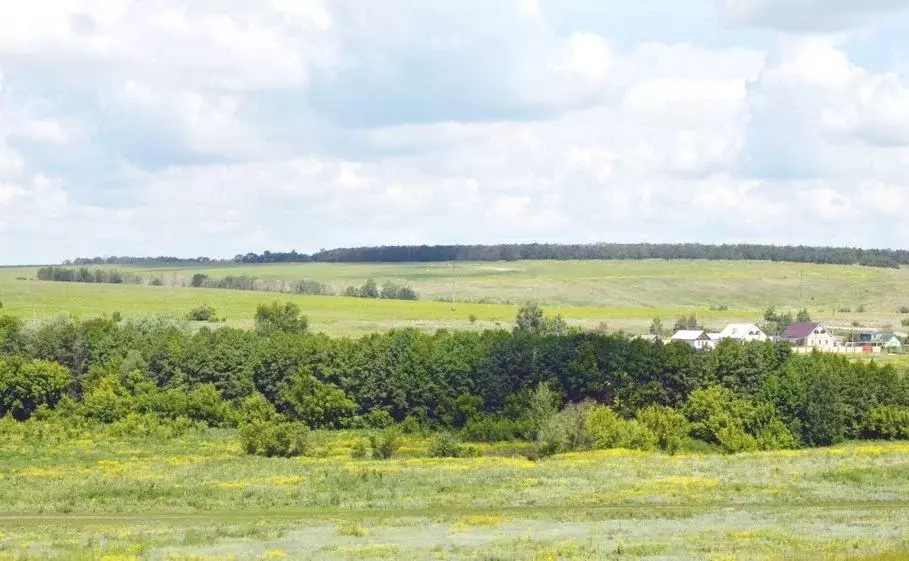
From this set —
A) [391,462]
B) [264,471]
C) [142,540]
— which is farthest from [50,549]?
[391,462]

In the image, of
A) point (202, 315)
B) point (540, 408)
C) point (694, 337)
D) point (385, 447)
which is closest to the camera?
point (385, 447)

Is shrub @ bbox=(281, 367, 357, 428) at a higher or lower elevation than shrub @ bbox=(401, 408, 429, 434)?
higher

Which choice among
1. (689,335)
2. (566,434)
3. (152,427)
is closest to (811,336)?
(689,335)

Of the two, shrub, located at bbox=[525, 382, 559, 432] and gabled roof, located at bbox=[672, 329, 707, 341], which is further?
gabled roof, located at bbox=[672, 329, 707, 341]

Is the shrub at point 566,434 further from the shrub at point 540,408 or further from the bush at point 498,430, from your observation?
the bush at point 498,430

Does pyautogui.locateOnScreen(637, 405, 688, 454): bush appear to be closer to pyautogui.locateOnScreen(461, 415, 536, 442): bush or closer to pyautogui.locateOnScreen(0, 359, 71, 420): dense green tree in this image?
pyautogui.locateOnScreen(461, 415, 536, 442): bush

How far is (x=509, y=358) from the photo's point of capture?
106750mm

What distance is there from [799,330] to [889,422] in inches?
2367

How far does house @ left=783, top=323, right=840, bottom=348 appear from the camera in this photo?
15275 cm

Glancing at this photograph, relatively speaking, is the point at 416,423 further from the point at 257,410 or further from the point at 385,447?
the point at 385,447

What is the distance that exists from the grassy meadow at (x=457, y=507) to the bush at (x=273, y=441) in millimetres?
1449

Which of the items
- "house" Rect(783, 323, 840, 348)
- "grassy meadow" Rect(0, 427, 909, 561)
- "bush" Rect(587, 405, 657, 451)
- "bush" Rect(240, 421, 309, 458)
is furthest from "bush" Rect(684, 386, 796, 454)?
"house" Rect(783, 323, 840, 348)

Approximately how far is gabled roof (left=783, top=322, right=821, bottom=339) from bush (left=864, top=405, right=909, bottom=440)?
183 feet

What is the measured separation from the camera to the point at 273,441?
81.3 metres
